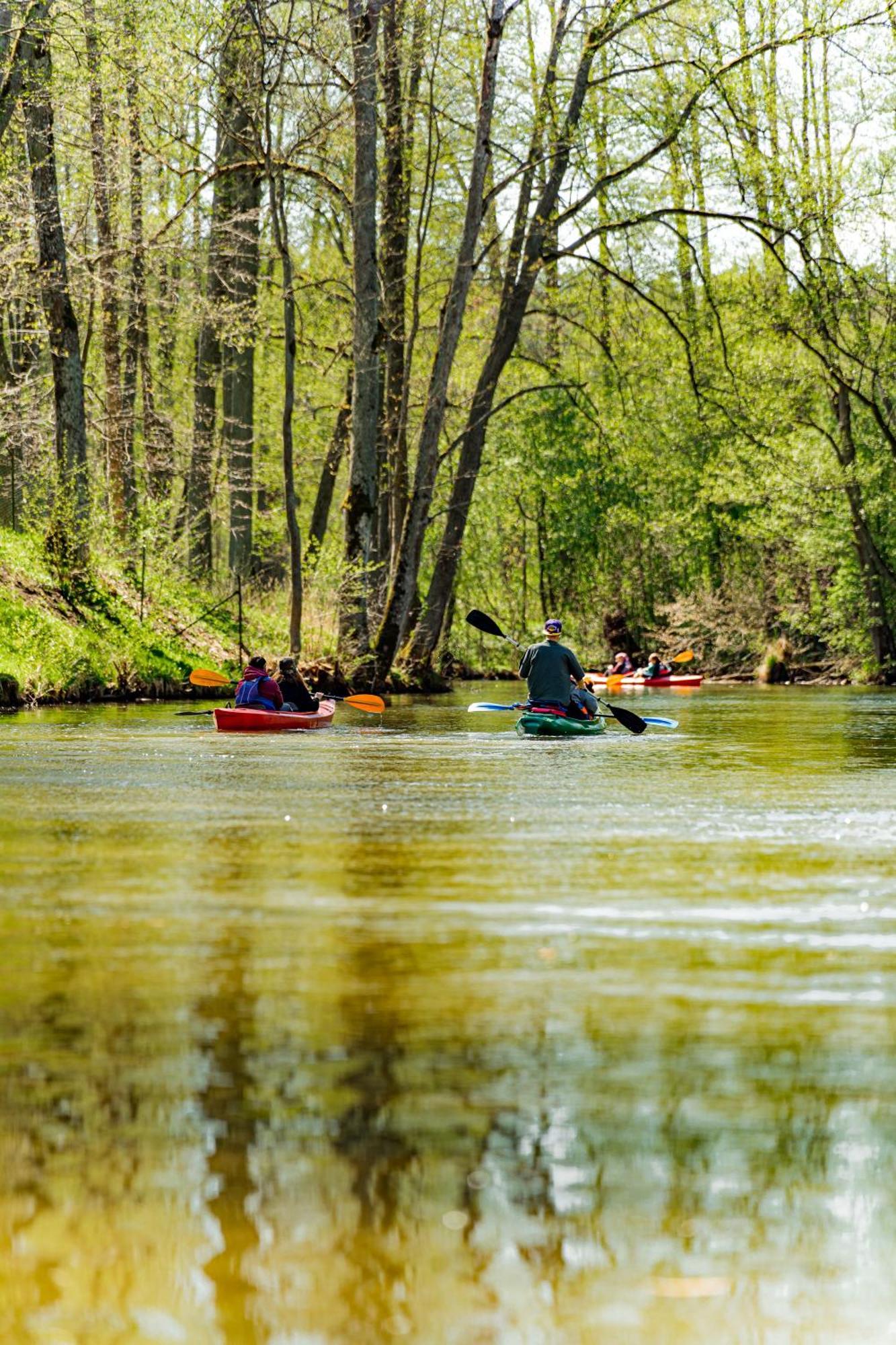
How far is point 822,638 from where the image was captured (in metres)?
38.5

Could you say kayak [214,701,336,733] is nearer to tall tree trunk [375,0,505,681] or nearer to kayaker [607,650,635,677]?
tall tree trunk [375,0,505,681]

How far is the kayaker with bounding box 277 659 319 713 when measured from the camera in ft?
63.5

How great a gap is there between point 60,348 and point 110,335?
17.8 feet

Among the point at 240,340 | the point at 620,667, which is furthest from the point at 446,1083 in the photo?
the point at 620,667

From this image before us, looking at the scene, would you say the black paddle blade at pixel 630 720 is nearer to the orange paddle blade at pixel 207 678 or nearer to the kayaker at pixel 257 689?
the kayaker at pixel 257 689

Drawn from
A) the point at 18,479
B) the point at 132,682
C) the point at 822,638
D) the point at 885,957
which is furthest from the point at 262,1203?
the point at 822,638

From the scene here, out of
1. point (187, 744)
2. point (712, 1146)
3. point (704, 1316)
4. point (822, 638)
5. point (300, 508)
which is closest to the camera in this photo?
point (704, 1316)

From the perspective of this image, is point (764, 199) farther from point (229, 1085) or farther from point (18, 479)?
point (229, 1085)

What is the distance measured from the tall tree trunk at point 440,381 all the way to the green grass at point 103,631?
5.91 feet

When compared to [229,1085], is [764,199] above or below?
above

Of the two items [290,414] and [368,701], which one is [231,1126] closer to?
[368,701]

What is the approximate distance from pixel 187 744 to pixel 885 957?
1057cm

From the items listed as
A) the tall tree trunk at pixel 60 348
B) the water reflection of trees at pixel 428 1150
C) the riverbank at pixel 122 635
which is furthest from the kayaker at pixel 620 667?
the water reflection of trees at pixel 428 1150

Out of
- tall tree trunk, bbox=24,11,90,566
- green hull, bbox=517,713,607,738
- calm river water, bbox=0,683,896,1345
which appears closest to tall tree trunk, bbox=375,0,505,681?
tall tree trunk, bbox=24,11,90,566
